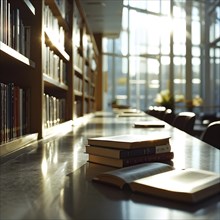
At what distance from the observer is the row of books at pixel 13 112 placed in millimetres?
1670

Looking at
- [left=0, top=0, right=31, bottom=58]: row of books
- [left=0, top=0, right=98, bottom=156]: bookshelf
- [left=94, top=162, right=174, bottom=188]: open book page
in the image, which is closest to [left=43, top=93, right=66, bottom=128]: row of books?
[left=0, top=0, right=98, bottom=156]: bookshelf

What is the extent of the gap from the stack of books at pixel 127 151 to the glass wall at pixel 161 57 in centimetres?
1165

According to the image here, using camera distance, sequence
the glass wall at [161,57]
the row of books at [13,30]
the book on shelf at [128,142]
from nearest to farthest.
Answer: the book on shelf at [128,142] < the row of books at [13,30] < the glass wall at [161,57]

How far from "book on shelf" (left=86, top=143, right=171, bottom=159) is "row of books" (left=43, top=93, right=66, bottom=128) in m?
1.24

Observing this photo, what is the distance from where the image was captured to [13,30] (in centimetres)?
183

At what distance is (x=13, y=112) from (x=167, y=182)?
3.74 feet

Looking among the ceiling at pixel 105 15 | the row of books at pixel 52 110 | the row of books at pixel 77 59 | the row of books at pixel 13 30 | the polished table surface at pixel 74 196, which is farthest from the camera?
the ceiling at pixel 105 15

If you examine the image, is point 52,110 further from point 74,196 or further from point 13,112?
point 74,196

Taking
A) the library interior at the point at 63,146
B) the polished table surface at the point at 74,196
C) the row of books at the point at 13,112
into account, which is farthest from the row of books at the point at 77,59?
the polished table surface at the point at 74,196

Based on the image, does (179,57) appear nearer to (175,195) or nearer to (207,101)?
(207,101)

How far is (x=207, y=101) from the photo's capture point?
13102 mm

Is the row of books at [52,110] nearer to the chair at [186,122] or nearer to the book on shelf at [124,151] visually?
the chair at [186,122]

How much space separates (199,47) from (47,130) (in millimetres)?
11974

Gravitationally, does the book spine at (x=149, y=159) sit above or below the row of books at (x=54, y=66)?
below
